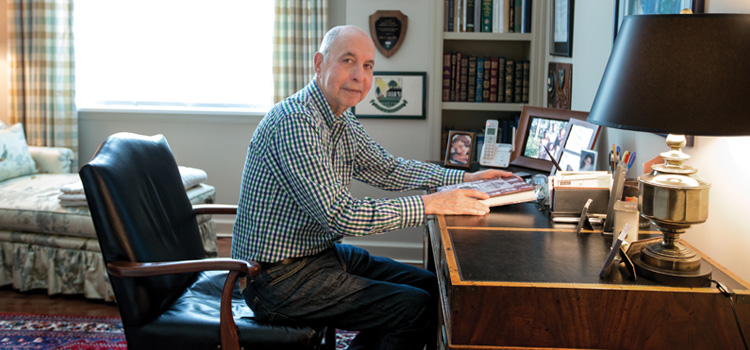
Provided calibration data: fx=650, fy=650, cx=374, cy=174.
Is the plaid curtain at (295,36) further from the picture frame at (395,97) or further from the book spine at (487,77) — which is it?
the book spine at (487,77)

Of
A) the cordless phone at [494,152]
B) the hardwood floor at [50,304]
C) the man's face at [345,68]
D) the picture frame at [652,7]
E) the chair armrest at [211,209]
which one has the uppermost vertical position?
the picture frame at [652,7]

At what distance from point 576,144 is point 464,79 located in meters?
1.27

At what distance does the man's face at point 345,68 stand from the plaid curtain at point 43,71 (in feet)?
9.82

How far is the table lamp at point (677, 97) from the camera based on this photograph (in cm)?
116

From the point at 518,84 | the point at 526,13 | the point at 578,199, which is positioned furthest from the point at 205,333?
the point at 526,13

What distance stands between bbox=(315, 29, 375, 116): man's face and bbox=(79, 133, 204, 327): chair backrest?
58 centimetres

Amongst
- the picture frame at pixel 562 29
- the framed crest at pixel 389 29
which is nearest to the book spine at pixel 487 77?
the picture frame at pixel 562 29

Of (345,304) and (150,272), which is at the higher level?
(150,272)

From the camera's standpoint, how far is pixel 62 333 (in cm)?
287

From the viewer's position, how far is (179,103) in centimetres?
443

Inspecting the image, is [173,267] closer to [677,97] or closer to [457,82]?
[677,97]

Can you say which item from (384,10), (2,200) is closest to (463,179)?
(384,10)

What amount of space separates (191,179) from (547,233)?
96.0 inches

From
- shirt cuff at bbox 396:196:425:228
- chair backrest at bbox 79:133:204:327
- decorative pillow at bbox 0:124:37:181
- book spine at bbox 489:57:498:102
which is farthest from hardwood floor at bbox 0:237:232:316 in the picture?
book spine at bbox 489:57:498:102
